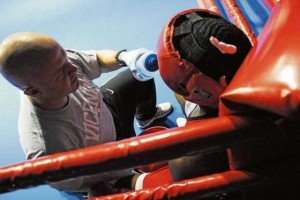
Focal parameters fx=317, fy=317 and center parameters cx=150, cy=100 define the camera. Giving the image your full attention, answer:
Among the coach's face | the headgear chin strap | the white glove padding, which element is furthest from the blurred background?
the headgear chin strap

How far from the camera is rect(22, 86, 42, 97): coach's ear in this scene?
90 cm

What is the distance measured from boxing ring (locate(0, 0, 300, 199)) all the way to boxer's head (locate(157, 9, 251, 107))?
110 millimetres

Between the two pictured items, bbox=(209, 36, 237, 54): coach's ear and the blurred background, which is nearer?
bbox=(209, 36, 237, 54): coach's ear

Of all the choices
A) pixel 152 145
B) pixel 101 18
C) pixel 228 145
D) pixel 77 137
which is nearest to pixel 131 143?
pixel 152 145

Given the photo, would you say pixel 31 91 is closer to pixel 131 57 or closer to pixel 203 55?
pixel 131 57

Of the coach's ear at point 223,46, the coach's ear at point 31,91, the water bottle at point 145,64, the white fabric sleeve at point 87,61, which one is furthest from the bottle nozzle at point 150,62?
the coach's ear at point 223,46

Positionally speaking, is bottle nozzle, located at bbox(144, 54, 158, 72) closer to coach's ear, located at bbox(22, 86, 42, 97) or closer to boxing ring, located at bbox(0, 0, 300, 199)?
coach's ear, located at bbox(22, 86, 42, 97)

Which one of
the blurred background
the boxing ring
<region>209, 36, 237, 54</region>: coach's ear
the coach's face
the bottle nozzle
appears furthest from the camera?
the blurred background

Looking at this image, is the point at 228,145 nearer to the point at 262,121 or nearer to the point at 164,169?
the point at 262,121

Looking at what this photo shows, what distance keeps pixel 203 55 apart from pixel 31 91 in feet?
1.71

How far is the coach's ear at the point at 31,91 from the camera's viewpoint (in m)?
0.90

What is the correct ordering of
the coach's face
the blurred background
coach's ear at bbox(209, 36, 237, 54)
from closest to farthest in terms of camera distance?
coach's ear at bbox(209, 36, 237, 54) < the coach's face < the blurred background

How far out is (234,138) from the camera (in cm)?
47

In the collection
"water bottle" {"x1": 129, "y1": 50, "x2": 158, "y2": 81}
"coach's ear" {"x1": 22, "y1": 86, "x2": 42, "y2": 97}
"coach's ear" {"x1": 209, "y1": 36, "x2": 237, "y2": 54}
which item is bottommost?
"water bottle" {"x1": 129, "y1": 50, "x2": 158, "y2": 81}
